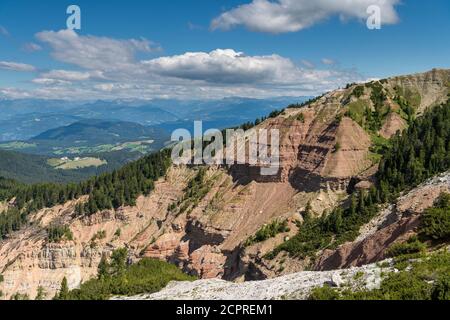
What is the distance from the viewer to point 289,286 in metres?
38.1

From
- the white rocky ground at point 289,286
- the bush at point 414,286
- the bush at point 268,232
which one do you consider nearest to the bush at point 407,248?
the bush at point 414,286

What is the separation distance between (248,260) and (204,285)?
34041 millimetres

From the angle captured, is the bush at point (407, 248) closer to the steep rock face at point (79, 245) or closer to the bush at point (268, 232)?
the bush at point (268, 232)

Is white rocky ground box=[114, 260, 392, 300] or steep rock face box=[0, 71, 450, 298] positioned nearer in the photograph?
white rocky ground box=[114, 260, 392, 300]

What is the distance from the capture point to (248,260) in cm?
8131

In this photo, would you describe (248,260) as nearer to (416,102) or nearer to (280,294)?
(280,294)

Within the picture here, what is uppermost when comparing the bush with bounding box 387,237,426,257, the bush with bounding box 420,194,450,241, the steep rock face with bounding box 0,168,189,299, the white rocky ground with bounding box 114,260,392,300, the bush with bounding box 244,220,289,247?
the bush with bounding box 420,194,450,241

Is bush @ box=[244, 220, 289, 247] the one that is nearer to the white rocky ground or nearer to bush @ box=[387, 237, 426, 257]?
the white rocky ground

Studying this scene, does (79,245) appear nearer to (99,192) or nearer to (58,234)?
(58,234)

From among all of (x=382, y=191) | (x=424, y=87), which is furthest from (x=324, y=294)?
(x=424, y=87)

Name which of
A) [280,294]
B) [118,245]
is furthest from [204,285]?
[118,245]

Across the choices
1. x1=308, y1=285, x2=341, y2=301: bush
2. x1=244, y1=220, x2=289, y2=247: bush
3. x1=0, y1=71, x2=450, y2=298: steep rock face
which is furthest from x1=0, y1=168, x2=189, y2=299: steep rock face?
x1=308, y1=285, x2=341, y2=301: bush

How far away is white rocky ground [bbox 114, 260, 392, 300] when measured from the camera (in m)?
33.9
